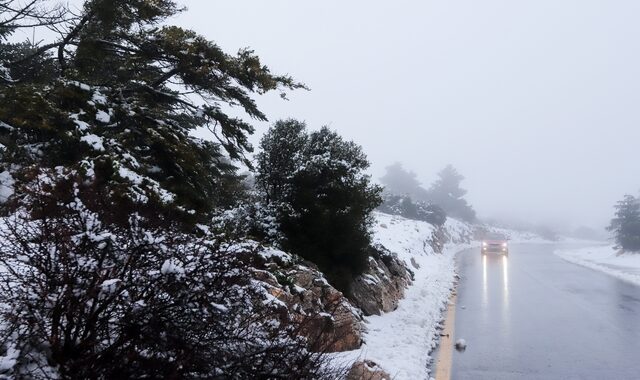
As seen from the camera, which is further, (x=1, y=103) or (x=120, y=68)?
(x=120, y=68)

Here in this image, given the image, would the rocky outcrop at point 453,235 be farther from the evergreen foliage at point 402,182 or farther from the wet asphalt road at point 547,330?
the wet asphalt road at point 547,330

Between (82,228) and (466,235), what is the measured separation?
57308 millimetres

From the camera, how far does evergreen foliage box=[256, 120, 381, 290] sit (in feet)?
33.2

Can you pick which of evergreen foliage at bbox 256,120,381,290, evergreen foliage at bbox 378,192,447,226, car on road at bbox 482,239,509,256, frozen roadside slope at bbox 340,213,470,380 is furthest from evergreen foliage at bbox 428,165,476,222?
evergreen foliage at bbox 256,120,381,290

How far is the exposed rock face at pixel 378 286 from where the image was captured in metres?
10.2

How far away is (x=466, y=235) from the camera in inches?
2207

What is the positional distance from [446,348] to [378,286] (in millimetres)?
3183

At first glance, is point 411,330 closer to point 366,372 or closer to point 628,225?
point 366,372

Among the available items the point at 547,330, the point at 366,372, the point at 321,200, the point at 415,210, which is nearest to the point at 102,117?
the point at 321,200

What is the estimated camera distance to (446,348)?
A: 26.1 feet

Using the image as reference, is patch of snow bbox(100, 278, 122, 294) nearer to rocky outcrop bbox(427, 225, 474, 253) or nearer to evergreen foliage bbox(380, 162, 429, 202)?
rocky outcrop bbox(427, 225, 474, 253)

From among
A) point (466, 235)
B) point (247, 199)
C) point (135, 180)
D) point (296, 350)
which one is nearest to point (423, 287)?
point (247, 199)

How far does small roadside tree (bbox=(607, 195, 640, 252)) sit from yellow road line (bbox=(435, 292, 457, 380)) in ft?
101

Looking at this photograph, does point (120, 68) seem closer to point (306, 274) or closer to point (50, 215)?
point (306, 274)
